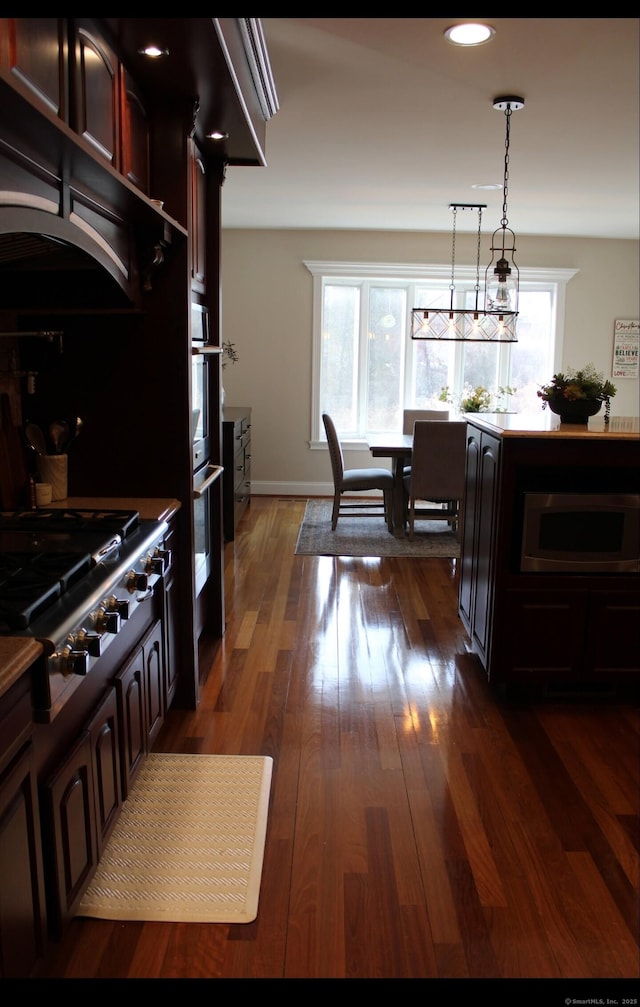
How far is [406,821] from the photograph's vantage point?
2.42 meters

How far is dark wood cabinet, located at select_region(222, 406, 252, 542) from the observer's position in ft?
19.4

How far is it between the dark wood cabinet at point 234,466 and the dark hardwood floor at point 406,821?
190 cm

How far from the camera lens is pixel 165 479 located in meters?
3.00

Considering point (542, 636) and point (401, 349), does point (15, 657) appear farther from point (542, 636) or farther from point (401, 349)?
point (401, 349)

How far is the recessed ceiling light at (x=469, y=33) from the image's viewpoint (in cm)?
270

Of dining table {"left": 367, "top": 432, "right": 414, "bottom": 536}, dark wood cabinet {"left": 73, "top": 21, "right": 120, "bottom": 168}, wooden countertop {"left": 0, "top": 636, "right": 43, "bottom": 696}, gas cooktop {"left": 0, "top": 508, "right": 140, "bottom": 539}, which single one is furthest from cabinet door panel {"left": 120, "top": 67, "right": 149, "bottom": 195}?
dining table {"left": 367, "top": 432, "right": 414, "bottom": 536}

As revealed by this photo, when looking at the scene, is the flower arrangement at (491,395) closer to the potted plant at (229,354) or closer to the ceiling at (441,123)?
the ceiling at (441,123)

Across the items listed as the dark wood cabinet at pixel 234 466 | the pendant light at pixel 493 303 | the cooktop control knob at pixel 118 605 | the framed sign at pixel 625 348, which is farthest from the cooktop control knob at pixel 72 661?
the framed sign at pixel 625 348

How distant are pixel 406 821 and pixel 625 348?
22.4 ft

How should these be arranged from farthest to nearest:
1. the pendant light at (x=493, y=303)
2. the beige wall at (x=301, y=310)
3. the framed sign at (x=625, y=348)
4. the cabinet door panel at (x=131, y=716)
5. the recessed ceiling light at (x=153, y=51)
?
the framed sign at (x=625, y=348)
the beige wall at (x=301, y=310)
the pendant light at (x=493, y=303)
the recessed ceiling light at (x=153, y=51)
the cabinet door panel at (x=131, y=716)

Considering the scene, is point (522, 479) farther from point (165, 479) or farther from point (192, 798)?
point (192, 798)

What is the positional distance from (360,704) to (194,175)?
2289mm

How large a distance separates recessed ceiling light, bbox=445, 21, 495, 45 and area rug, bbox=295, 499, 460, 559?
11.9ft
